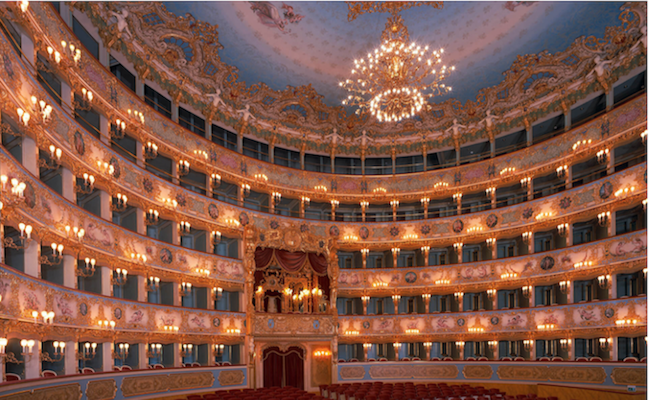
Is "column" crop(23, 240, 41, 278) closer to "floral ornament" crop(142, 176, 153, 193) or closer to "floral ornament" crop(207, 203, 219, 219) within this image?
"floral ornament" crop(142, 176, 153, 193)

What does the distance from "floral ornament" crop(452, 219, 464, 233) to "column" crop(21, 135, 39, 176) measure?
2295 cm

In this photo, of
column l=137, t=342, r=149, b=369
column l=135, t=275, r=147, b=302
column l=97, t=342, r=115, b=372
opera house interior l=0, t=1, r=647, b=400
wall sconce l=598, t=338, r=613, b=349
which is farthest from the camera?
wall sconce l=598, t=338, r=613, b=349

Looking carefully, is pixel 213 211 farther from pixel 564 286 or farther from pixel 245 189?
pixel 564 286

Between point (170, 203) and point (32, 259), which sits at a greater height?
point (170, 203)

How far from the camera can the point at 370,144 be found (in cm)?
3581

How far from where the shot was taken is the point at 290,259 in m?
31.0

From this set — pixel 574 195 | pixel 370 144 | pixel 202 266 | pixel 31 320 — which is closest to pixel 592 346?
pixel 574 195

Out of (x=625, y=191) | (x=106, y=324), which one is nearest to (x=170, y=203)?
(x=106, y=324)

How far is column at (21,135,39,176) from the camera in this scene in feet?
53.6

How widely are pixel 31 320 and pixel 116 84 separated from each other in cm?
1148

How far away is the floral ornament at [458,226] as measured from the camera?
1261 inches

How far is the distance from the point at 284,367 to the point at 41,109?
19802 mm

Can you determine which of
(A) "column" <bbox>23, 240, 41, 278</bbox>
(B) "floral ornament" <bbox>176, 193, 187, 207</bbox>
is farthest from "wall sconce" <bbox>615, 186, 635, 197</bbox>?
(A) "column" <bbox>23, 240, 41, 278</bbox>

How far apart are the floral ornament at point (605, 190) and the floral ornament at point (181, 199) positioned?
2015 cm
